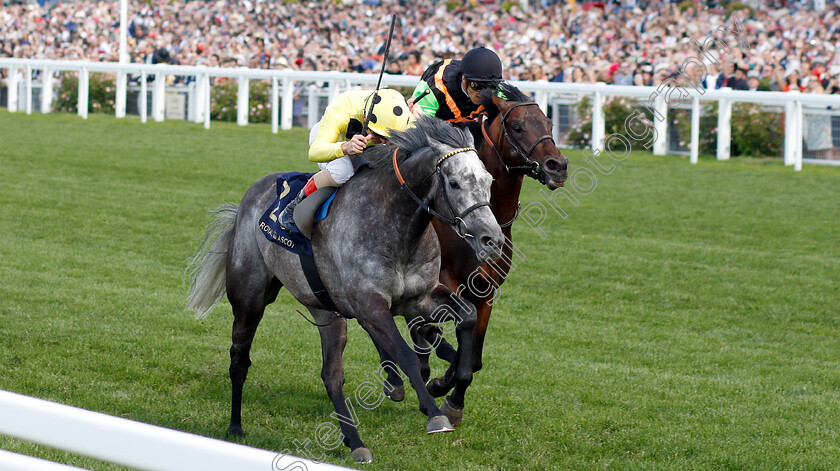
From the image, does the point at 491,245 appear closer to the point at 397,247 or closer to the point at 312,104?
the point at 397,247

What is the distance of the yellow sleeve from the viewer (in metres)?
3.92

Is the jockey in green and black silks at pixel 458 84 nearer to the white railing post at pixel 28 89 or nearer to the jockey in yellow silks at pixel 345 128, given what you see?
the jockey in yellow silks at pixel 345 128

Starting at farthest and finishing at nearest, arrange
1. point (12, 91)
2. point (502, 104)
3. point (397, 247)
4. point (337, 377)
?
point (12, 91)
point (502, 104)
point (337, 377)
point (397, 247)

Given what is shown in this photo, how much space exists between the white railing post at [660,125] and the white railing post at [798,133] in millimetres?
1538

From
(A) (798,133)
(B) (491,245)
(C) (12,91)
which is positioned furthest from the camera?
(C) (12,91)

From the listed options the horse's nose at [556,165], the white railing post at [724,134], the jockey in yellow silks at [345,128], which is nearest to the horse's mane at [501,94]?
the horse's nose at [556,165]

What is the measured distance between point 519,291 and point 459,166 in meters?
3.89

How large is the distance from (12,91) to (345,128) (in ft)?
49.9

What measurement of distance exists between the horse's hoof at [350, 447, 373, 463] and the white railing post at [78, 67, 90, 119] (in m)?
13.7

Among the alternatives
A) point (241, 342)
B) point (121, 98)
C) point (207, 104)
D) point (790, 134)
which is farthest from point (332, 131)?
point (121, 98)

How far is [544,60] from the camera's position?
56.0 ft

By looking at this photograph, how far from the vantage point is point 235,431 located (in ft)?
14.1

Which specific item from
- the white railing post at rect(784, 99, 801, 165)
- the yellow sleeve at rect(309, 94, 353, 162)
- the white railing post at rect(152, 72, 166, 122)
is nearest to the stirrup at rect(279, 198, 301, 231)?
the yellow sleeve at rect(309, 94, 353, 162)

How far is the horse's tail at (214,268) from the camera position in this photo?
4766mm
